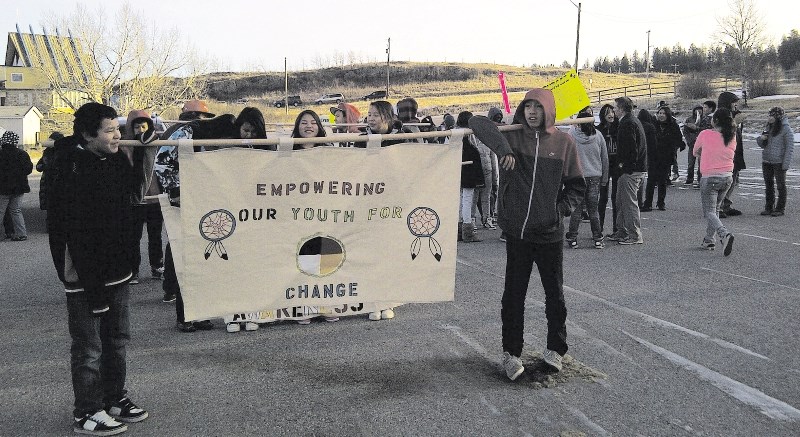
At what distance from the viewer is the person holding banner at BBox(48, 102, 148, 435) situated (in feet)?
13.6

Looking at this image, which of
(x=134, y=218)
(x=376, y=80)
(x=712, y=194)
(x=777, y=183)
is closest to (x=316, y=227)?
(x=134, y=218)

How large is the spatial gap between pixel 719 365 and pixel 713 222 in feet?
16.2

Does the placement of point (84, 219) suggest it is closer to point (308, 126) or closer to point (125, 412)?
point (125, 412)

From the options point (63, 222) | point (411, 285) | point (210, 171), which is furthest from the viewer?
point (411, 285)

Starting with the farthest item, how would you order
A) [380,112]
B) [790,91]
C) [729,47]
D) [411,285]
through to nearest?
1. [729,47]
2. [790,91]
3. [380,112]
4. [411,285]

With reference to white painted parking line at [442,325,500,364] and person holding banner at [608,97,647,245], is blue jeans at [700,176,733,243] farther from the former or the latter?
white painted parking line at [442,325,500,364]

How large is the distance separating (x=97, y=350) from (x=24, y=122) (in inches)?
2514

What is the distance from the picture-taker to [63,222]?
13.5ft

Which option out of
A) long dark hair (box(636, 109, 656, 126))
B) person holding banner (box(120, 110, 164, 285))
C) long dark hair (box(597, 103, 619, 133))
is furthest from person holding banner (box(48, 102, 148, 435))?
long dark hair (box(636, 109, 656, 126))

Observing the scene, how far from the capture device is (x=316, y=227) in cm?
529

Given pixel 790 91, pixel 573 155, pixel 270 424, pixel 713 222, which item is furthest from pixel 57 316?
pixel 790 91

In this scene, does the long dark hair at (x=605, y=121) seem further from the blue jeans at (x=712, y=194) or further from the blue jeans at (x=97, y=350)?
the blue jeans at (x=97, y=350)

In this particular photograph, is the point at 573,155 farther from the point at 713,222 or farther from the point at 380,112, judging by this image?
the point at 713,222

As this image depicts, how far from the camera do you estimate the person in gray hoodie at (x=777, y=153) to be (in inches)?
494
